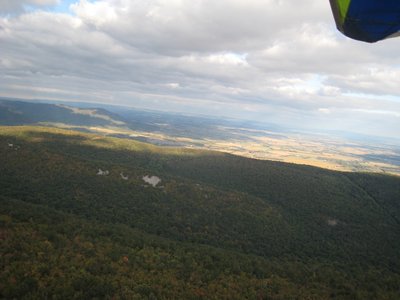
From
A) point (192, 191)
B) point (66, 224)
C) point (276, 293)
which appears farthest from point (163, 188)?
point (276, 293)

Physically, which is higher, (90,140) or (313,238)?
(90,140)

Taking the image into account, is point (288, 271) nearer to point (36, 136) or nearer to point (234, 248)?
point (234, 248)

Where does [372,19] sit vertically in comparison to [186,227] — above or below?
above

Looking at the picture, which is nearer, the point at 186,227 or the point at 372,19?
the point at 372,19

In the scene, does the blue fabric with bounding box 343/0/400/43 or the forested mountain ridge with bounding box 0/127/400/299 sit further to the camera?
the forested mountain ridge with bounding box 0/127/400/299

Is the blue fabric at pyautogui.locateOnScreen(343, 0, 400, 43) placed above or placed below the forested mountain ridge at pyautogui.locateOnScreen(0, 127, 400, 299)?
above
